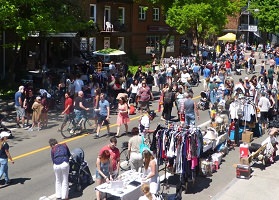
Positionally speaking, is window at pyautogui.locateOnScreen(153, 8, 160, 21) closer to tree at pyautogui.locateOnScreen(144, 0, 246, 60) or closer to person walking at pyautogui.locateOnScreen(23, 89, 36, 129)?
tree at pyautogui.locateOnScreen(144, 0, 246, 60)

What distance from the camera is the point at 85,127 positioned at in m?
19.0

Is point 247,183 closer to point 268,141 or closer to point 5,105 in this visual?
point 268,141

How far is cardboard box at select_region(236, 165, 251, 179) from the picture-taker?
13.3 meters

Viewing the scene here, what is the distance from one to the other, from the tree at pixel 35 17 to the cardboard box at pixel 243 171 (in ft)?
42.3

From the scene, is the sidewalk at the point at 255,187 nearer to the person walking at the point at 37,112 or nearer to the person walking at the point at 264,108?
the person walking at the point at 264,108

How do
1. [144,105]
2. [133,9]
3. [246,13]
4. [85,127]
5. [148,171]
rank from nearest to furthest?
[148,171] → [85,127] → [144,105] → [133,9] → [246,13]

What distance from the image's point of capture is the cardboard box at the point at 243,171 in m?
13.3

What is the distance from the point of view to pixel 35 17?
22969 mm

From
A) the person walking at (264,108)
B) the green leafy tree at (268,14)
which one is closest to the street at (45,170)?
the person walking at (264,108)

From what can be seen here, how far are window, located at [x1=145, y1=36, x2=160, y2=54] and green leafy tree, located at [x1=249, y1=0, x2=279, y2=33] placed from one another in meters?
19.0

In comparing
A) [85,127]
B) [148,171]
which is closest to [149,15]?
[85,127]

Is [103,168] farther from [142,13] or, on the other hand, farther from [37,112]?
[142,13]

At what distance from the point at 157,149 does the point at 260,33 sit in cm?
7112

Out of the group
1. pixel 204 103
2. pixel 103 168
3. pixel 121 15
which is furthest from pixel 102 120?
pixel 121 15
